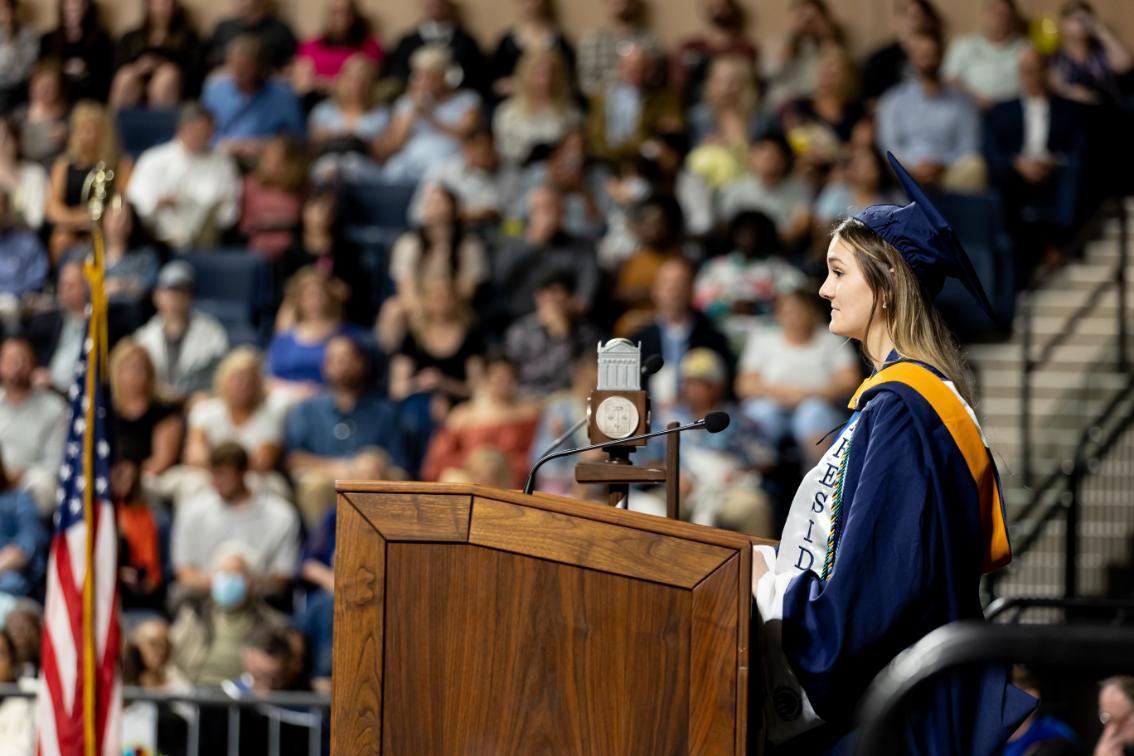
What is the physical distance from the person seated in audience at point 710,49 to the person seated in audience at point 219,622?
5.15 m

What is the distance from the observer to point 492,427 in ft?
30.8

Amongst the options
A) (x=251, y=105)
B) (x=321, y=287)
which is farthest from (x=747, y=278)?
(x=251, y=105)

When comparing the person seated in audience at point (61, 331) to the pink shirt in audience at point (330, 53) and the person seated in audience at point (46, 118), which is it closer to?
the person seated in audience at point (46, 118)

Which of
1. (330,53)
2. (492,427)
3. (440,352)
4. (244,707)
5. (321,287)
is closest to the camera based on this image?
(244,707)

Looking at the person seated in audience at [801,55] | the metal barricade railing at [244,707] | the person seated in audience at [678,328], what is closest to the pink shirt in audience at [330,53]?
the person seated in audience at [801,55]

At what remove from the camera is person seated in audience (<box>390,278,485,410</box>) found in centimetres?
1002

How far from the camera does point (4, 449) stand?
9781 mm

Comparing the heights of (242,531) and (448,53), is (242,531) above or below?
below

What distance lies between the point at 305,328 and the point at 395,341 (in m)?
0.51

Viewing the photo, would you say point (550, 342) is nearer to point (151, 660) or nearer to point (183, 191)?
point (151, 660)

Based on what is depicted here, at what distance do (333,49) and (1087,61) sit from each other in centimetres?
520

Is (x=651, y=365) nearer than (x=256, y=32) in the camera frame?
Yes

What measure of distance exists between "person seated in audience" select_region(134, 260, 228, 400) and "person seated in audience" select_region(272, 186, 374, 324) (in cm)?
78

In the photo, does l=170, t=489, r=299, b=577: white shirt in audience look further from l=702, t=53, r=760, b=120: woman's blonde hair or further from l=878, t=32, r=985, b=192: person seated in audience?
l=878, t=32, r=985, b=192: person seated in audience
